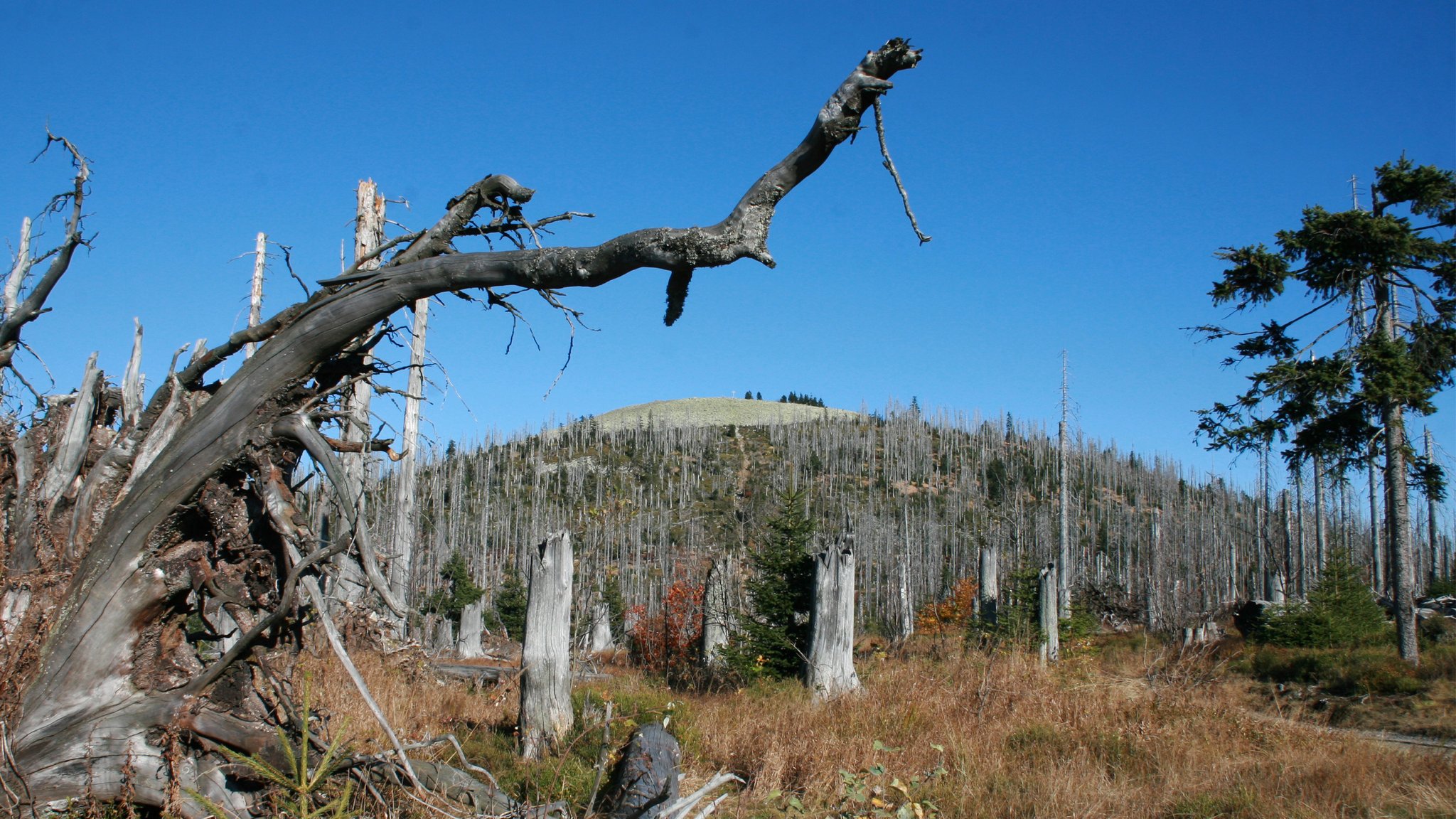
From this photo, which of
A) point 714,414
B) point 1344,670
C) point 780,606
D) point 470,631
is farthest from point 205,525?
point 714,414

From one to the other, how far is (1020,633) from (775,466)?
6663 cm

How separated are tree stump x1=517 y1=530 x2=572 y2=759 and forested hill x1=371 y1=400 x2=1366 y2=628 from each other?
22723 mm

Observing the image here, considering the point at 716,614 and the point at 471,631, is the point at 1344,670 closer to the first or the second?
the point at 716,614

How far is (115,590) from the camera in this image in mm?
4273

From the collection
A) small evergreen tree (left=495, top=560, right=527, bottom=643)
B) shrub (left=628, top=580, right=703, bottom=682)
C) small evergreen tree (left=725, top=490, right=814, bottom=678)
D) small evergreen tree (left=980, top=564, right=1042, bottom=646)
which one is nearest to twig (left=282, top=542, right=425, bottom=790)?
small evergreen tree (left=725, top=490, right=814, bottom=678)

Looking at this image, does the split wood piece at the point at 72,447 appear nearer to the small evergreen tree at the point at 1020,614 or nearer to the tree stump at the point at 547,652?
the tree stump at the point at 547,652

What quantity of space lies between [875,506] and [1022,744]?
6363 centimetres

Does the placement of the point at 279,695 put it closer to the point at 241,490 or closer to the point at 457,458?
the point at 241,490

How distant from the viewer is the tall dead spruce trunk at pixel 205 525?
4016mm

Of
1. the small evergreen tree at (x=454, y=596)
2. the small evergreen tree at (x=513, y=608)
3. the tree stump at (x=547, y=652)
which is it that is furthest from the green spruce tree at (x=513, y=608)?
the tree stump at (x=547, y=652)

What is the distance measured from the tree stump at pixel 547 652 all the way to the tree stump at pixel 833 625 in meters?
3.24

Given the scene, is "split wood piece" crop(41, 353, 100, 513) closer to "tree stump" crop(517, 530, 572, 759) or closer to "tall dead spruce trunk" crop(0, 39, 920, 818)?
"tall dead spruce trunk" crop(0, 39, 920, 818)

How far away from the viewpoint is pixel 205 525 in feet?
14.8

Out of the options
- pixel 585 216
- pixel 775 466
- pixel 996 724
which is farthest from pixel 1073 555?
pixel 585 216
